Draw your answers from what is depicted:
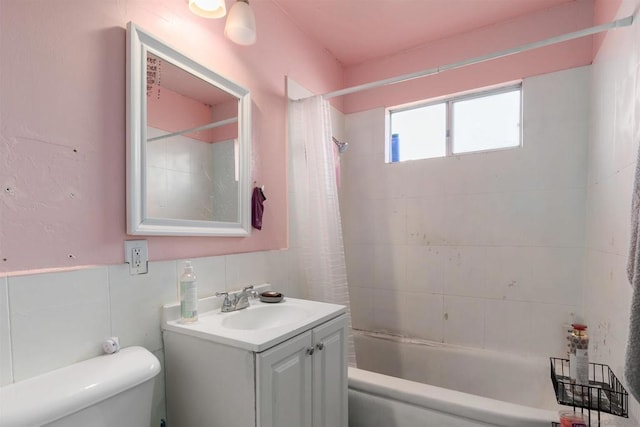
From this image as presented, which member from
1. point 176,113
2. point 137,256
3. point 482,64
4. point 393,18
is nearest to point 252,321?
point 137,256

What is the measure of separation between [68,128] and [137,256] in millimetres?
463

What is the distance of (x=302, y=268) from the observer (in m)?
1.98

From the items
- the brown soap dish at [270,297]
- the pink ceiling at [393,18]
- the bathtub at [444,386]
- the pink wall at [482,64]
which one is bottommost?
the bathtub at [444,386]

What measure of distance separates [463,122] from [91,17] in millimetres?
2182

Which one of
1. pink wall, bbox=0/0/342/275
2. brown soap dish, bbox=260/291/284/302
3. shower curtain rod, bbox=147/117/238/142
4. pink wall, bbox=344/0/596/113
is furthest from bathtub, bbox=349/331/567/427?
pink wall, bbox=344/0/596/113

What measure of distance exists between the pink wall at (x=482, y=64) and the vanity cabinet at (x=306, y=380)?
5.84 feet

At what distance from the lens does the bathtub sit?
1.29 metres

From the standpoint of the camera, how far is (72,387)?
2.67ft

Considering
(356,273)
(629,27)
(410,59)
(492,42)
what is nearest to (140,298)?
(356,273)

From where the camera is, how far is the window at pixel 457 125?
2135 mm

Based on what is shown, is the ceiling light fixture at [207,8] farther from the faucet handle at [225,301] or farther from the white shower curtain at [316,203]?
the faucet handle at [225,301]

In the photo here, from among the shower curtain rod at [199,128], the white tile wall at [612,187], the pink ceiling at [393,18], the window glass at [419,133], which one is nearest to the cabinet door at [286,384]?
the shower curtain rod at [199,128]

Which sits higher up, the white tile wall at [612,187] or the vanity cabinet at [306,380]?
the white tile wall at [612,187]

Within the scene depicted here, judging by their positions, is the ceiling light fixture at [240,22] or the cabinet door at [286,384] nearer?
the cabinet door at [286,384]
